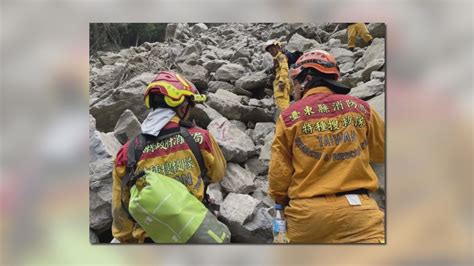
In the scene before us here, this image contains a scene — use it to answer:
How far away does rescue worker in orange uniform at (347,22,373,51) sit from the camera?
293cm

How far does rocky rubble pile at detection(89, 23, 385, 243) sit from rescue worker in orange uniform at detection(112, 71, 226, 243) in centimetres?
8

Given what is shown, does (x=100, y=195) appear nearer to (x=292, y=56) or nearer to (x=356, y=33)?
(x=292, y=56)

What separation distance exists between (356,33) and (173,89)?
3.79ft

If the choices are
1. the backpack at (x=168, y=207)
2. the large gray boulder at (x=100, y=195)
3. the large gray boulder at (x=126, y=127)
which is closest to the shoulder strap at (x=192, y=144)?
the backpack at (x=168, y=207)

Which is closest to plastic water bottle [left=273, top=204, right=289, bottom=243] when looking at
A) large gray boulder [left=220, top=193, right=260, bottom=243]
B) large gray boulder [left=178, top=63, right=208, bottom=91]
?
large gray boulder [left=220, top=193, right=260, bottom=243]

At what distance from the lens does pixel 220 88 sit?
10.0 feet

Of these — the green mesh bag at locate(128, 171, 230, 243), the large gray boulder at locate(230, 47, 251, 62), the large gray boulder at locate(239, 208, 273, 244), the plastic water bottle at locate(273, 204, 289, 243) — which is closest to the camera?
the green mesh bag at locate(128, 171, 230, 243)

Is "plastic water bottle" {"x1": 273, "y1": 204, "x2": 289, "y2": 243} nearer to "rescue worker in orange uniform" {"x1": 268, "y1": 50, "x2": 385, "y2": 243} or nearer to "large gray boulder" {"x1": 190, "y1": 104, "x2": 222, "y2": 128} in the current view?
"rescue worker in orange uniform" {"x1": 268, "y1": 50, "x2": 385, "y2": 243}

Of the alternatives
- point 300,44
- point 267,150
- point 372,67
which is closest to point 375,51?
point 372,67

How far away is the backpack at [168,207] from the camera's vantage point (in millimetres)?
2621

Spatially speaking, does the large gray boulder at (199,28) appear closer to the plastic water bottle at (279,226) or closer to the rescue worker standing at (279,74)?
the rescue worker standing at (279,74)
